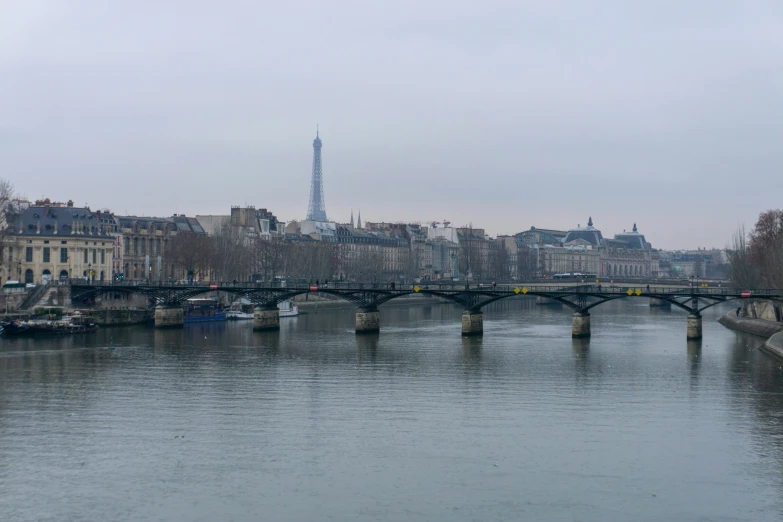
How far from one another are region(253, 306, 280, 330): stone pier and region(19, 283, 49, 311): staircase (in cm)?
1947

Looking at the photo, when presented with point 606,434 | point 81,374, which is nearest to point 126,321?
point 81,374

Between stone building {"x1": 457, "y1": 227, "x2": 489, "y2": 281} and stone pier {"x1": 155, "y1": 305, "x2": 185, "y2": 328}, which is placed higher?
stone building {"x1": 457, "y1": 227, "x2": 489, "y2": 281}

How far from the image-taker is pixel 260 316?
274 feet

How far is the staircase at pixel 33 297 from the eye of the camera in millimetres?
87481

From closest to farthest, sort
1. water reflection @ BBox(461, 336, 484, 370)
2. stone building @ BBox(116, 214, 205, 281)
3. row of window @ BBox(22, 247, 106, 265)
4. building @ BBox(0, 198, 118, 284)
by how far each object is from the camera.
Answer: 1. water reflection @ BBox(461, 336, 484, 370)
2. building @ BBox(0, 198, 118, 284)
3. row of window @ BBox(22, 247, 106, 265)
4. stone building @ BBox(116, 214, 205, 281)

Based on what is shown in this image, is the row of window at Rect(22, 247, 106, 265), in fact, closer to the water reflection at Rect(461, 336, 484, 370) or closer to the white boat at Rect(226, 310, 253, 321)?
the white boat at Rect(226, 310, 253, 321)

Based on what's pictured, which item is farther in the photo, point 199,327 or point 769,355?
point 199,327

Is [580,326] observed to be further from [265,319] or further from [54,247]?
[54,247]

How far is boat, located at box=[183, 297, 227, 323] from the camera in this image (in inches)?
3634

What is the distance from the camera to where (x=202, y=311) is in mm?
94438

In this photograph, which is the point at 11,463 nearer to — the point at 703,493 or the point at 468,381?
the point at 703,493

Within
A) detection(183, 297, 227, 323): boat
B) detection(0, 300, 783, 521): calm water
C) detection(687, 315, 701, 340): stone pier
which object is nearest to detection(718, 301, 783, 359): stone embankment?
detection(687, 315, 701, 340): stone pier

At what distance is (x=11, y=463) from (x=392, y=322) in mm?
64956

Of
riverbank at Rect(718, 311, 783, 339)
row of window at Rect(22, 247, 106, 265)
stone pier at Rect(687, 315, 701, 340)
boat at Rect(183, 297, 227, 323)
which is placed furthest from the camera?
row of window at Rect(22, 247, 106, 265)
